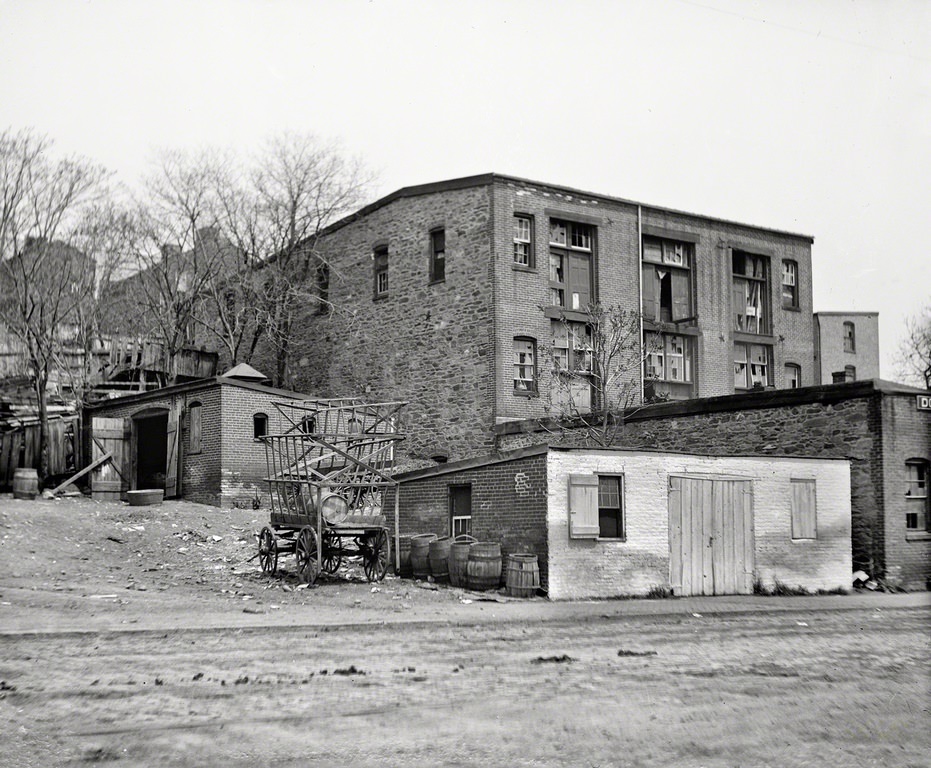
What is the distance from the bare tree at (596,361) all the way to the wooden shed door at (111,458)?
13.3 meters

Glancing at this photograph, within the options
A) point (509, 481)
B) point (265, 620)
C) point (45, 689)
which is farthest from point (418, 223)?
point (45, 689)

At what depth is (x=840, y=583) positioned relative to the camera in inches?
893

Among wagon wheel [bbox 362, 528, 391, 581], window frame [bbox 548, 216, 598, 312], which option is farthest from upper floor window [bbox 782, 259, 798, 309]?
wagon wheel [bbox 362, 528, 391, 581]

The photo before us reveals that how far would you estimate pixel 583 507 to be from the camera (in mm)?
19344

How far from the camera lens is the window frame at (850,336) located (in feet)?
162

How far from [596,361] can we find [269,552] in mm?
16116

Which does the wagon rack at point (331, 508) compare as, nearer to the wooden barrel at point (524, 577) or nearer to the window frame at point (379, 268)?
the wooden barrel at point (524, 577)

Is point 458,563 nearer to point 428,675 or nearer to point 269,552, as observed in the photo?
point 269,552

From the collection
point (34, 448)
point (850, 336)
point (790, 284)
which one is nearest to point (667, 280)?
point (790, 284)

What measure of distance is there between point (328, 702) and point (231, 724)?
3.77 feet

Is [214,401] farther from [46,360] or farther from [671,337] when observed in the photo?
[671,337]

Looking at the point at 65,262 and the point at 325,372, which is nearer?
the point at 65,262

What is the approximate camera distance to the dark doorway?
33062 millimetres

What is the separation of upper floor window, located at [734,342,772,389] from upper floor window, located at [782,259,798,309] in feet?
8.04
